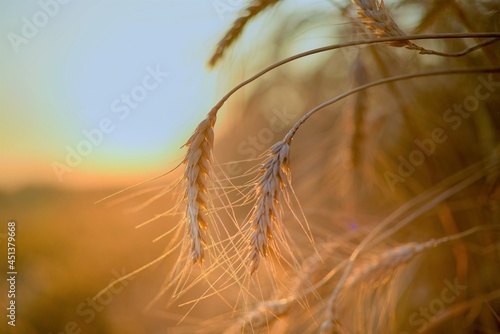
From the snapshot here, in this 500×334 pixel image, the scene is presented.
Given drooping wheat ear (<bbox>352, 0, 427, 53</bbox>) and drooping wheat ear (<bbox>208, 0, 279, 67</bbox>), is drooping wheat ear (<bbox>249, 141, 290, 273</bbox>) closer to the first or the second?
drooping wheat ear (<bbox>352, 0, 427, 53</bbox>)

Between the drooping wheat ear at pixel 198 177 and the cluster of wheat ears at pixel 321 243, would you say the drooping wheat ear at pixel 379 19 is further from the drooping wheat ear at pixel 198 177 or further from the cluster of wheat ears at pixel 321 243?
the drooping wheat ear at pixel 198 177

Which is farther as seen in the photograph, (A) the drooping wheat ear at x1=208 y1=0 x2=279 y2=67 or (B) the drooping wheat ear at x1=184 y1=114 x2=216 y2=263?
(A) the drooping wheat ear at x1=208 y1=0 x2=279 y2=67

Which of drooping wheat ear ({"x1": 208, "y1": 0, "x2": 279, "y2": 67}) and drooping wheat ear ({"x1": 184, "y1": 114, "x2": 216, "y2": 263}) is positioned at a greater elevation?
drooping wheat ear ({"x1": 208, "y1": 0, "x2": 279, "y2": 67})

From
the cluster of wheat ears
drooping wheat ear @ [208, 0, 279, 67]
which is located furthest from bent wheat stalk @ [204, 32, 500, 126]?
drooping wheat ear @ [208, 0, 279, 67]

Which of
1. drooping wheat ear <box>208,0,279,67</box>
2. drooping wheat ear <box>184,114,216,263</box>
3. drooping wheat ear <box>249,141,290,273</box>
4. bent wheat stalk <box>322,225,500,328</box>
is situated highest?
drooping wheat ear <box>208,0,279,67</box>

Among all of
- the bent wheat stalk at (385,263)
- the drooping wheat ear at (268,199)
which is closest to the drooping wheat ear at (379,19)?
the drooping wheat ear at (268,199)

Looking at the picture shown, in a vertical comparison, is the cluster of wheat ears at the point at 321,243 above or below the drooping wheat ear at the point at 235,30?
below

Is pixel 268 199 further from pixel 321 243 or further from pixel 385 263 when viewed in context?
pixel 321 243
